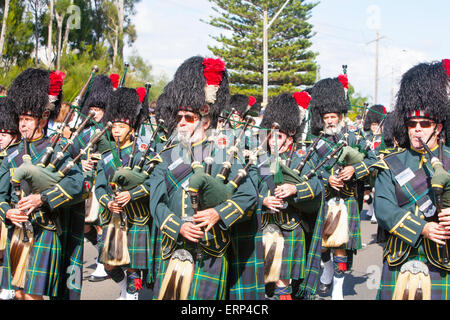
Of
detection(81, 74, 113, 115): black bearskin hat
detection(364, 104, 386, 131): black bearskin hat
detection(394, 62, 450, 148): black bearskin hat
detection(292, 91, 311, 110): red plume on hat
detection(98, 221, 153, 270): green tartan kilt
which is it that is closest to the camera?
detection(394, 62, 450, 148): black bearskin hat

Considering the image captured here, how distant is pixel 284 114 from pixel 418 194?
2035mm

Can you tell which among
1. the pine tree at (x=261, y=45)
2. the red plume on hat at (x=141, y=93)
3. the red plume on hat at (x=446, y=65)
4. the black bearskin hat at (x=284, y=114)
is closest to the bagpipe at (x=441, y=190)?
the red plume on hat at (x=446, y=65)

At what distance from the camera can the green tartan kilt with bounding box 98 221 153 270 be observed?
15.5ft

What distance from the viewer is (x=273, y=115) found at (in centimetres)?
506

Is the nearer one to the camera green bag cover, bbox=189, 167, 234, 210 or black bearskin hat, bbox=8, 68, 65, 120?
green bag cover, bbox=189, 167, 234, 210

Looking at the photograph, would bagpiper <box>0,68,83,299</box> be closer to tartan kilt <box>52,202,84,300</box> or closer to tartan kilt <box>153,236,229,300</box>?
tartan kilt <box>52,202,84,300</box>

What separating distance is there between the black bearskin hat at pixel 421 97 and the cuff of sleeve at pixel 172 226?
157 centimetres

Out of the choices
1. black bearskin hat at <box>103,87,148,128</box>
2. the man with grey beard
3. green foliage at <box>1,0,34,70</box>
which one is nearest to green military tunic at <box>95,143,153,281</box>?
black bearskin hat at <box>103,87,148,128</box>

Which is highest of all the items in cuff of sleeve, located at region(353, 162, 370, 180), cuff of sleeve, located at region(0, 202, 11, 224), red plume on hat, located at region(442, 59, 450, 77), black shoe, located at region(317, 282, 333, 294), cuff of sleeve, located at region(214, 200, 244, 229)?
red plume on hat, located at region(442, 59, 450, 77)

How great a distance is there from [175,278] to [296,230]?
176cm

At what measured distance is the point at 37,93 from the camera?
4.09 metres

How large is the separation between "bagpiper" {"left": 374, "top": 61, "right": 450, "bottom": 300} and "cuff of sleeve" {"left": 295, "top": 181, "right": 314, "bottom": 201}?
107 centimetres

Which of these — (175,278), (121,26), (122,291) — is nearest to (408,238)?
(175,278)

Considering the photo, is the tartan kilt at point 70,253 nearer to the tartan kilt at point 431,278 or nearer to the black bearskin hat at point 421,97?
the tartan kilt at point 431,278
